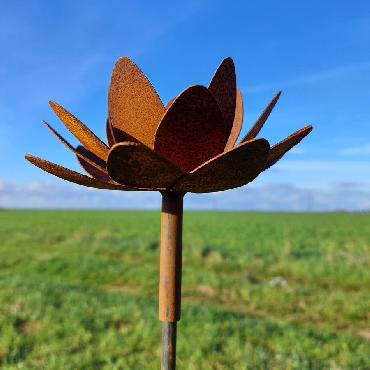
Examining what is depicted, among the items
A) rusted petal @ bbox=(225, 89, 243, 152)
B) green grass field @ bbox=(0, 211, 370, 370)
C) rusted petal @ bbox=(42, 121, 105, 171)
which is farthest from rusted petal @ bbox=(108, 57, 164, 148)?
green grass field @ bbox=(0, 211, 370, 370)

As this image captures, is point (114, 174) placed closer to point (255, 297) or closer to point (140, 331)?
point (140, 331)

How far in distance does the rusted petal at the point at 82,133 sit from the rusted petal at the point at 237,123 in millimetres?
416

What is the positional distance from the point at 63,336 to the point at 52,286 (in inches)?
83.7

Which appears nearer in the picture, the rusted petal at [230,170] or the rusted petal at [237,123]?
the rusted petal at [230,170]

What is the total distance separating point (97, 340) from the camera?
14.5ft

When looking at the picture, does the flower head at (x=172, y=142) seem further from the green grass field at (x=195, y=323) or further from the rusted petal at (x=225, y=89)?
the green grass field at (x=195, y=323)

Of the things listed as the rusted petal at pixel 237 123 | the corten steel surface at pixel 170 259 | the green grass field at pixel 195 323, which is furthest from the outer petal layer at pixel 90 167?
the green grass field at pixel 195 323

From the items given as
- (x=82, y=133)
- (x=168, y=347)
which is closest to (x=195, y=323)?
(x=168, y=347)

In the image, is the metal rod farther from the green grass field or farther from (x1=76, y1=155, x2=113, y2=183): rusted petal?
the green grass field

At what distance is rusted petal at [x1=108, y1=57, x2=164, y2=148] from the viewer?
1.64m

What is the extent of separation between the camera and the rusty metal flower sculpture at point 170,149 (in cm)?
135

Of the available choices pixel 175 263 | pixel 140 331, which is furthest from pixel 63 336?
pixel 175 263

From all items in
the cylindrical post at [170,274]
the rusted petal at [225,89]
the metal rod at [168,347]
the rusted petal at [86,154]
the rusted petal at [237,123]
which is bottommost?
the metal rod at [168,347]

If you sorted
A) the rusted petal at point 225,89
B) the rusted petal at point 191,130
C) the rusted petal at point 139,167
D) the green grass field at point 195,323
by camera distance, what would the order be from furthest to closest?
the green grass field at point 195,323
the rusted petal at point 225,89
the rusted petal at point 191,130
the rusted petal at point 139,167
